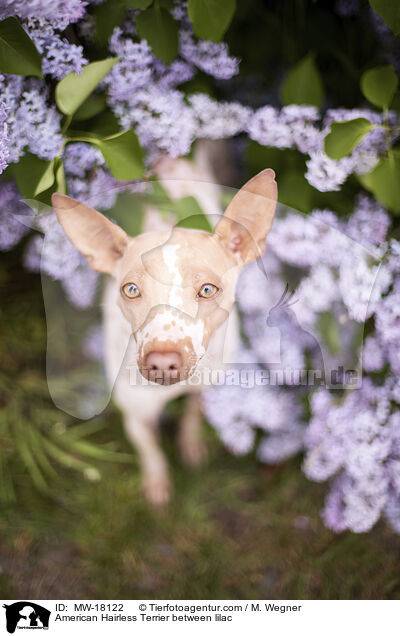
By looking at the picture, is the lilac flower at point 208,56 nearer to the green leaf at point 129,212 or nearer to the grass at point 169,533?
the green leaf at point 129,212

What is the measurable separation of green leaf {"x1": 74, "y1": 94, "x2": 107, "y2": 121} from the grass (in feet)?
1.74

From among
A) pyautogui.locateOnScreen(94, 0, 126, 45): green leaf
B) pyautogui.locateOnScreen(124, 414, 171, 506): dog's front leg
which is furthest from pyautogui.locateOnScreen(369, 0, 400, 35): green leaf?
pyautogui.locateOnScreen(124, 414, 171, 506): dog's front leg

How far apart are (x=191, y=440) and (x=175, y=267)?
0.93m

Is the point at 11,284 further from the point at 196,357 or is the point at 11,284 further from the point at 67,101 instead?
the point at 196,357

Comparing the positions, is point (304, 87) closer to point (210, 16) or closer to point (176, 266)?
point (210, 16)

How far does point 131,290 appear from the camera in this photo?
0.77 meters

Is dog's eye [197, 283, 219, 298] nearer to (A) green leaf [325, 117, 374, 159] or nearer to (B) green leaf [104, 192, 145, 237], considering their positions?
(B) green leaf [104, 192, 145, 237]

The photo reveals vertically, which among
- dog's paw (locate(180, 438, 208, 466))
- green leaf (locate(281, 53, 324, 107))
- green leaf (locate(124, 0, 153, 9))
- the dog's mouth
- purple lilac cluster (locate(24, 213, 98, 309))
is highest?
green leaf (locate(124, 0, 153, 9))

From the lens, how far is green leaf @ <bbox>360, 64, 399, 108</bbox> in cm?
88

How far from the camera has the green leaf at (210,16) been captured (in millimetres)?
795

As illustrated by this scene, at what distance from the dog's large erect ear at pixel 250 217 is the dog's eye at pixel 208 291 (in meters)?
0.07

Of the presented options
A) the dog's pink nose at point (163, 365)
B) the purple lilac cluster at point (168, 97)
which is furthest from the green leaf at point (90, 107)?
the dog's pink nose at point (163, 365)

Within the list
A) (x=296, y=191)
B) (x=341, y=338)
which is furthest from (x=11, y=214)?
(x=341, y=338)
